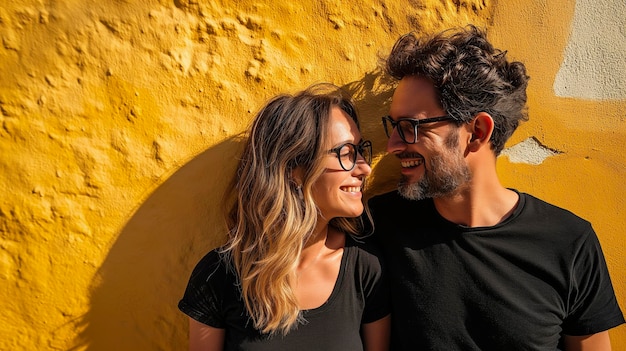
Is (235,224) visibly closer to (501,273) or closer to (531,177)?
(501,273)

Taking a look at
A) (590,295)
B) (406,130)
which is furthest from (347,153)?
(590,295)

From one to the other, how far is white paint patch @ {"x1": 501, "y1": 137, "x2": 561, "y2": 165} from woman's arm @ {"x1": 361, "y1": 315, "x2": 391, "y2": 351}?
978 millimetres

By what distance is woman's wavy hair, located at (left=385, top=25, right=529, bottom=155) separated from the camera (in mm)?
2174

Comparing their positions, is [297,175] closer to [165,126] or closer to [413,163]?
[413,163]

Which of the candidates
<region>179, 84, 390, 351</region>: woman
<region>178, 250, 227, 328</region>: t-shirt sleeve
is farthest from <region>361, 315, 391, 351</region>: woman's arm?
<region>178, 250, 227, 328</region>: t-shirt sleeve

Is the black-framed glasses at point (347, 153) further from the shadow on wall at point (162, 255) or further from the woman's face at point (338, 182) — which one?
the shadow on wall at point (162, 255)

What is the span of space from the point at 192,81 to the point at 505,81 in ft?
4.38

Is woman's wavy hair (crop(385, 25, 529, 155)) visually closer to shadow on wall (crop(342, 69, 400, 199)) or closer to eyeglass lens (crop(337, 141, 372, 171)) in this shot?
shadow on wall (crop(342, 69, 400, 199))

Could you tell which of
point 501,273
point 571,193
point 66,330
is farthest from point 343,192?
point 66,330

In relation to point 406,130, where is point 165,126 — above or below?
above

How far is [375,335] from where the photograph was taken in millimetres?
2258

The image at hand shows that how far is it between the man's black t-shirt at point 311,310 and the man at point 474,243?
11 cm

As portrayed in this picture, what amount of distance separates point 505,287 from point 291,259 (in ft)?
2.83

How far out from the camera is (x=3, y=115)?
2.25 meters
